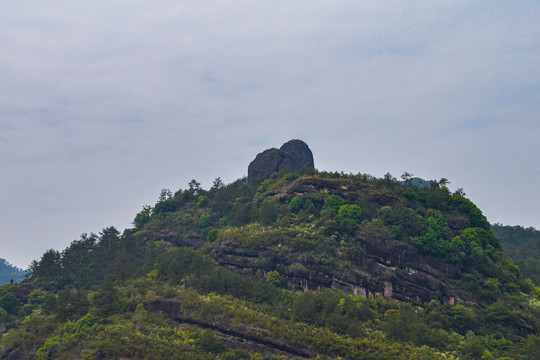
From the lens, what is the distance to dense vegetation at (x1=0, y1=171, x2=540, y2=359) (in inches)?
1730

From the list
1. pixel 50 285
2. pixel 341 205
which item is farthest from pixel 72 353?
pixel 341 205

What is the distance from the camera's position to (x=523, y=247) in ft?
362

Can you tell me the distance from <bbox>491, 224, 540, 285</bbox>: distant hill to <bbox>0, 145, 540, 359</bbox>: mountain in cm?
2363

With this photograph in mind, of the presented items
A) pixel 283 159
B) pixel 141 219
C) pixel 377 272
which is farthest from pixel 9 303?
pixel 283 159

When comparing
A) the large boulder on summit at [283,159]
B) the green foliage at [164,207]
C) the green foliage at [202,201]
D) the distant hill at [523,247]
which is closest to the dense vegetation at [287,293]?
the green foliage at [202,201]

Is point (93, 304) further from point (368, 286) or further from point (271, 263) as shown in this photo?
point (368, 286)

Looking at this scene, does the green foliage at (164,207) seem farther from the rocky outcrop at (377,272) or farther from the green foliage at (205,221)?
the rocky outcrop at (377,272)

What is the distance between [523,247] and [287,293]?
277ft

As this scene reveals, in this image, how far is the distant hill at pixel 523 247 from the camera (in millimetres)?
83375

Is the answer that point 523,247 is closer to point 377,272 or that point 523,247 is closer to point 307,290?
point 377,272

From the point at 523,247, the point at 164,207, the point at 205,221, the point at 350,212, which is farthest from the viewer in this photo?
the point at 523,247

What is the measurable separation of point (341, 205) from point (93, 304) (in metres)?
38.7

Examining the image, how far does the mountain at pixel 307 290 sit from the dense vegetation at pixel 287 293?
20 centimetres

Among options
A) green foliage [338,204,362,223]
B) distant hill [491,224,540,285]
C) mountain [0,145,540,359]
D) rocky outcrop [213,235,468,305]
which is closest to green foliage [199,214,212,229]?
mountain [0,145,540,359]
